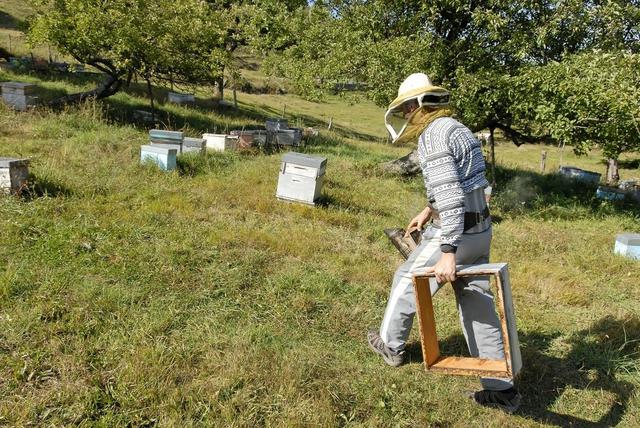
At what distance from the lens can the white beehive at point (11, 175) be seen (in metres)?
5.16

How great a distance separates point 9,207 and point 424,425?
14.7 ft

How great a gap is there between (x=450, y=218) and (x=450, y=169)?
27 cm

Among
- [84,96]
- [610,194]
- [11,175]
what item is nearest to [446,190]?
[11,175]

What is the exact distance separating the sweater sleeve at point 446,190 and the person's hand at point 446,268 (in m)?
0.04

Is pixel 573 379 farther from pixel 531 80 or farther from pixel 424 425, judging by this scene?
pixel 531 80

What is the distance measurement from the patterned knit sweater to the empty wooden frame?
9.5 inches

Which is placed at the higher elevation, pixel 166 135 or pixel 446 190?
pixel 446 190

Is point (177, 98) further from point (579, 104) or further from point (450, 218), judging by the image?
point (450, 218)

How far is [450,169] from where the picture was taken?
8.80ft

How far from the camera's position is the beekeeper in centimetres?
269

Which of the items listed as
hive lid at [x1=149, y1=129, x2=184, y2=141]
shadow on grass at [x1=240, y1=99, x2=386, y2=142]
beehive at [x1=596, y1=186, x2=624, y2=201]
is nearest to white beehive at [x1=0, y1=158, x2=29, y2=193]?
hive lid at [x1=149, y1=129, x2=184, y2=141]

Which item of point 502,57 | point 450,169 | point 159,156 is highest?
point 502,57

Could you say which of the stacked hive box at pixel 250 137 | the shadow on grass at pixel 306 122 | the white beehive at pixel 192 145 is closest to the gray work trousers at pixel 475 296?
the white beehive at pixel 192 145

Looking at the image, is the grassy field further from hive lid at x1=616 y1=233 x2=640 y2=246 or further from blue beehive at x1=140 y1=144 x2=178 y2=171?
hive lid at x1=616 y1=233 x2=640 y2=246
